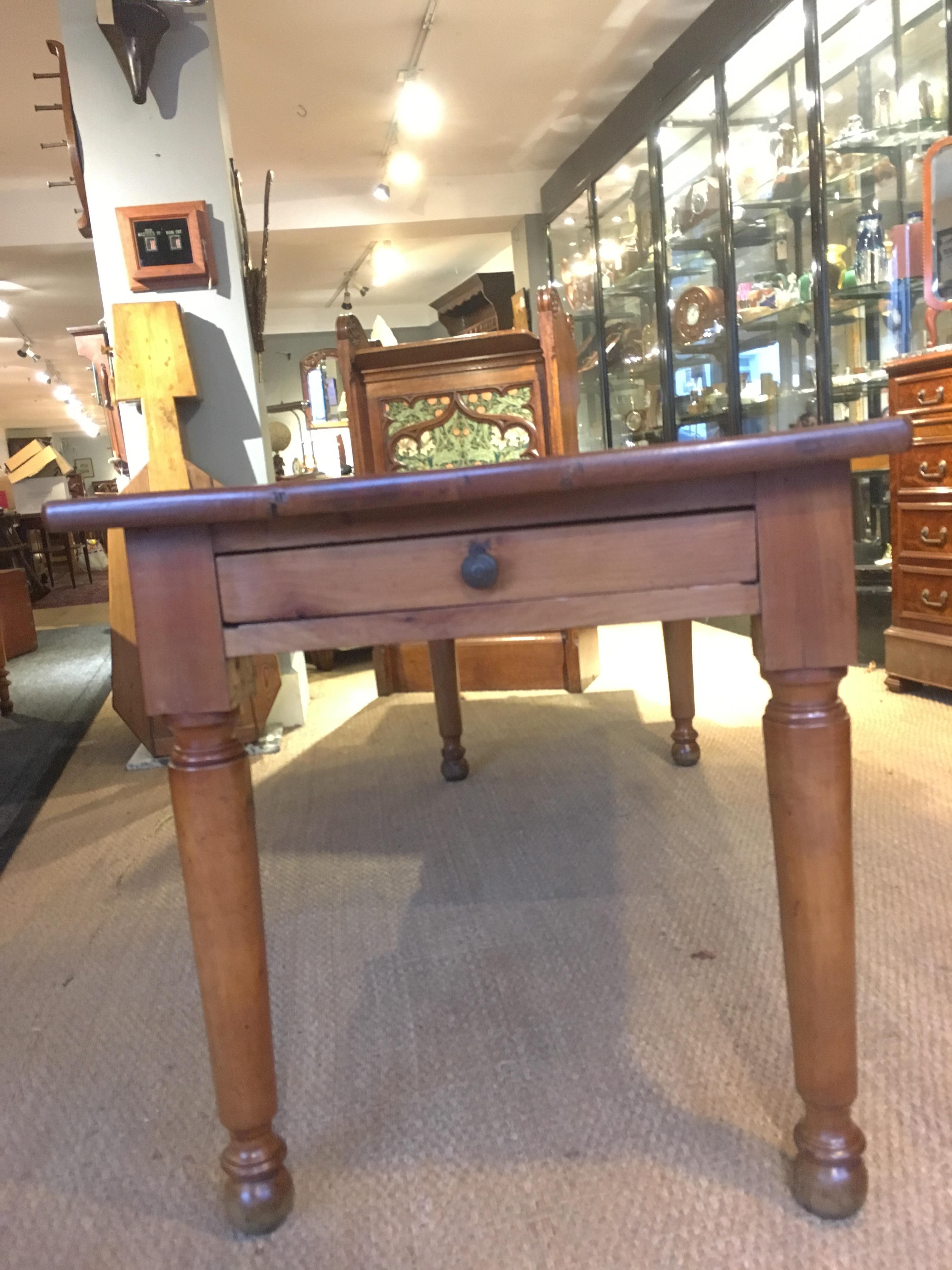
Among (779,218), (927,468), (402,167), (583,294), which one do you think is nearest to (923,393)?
(927,468)

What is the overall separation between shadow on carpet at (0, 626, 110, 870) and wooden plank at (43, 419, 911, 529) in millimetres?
1333

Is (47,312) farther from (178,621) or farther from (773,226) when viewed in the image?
(178,621)

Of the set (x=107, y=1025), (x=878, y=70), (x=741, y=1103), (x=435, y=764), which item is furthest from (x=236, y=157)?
(x=741, y=1103)

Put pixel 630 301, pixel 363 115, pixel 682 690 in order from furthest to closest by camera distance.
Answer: pixel 630 301
pixel 363 115
pixel 682 690

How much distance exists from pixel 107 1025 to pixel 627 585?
3.02ft

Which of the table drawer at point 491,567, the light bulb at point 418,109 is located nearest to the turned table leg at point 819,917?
the table drawer at point 491,567

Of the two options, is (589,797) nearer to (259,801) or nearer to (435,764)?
(435,764)

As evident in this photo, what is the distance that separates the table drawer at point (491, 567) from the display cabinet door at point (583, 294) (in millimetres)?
4158

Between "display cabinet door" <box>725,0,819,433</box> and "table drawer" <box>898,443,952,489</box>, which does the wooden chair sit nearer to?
"table drawer" <box>898,443,952,489</box>

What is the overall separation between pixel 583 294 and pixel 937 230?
8.96 feet

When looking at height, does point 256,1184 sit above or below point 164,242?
below

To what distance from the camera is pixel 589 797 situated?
1.79 metres

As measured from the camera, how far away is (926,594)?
225 cm

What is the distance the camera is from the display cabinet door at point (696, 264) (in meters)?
3.53
